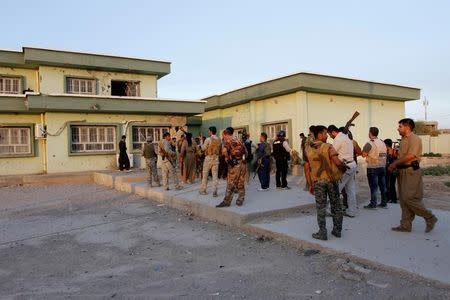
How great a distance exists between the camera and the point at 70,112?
1744 centimetres

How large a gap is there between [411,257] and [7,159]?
17.6 metres

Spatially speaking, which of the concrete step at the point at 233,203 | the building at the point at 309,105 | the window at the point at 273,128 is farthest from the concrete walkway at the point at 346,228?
the window at the point at 273,128

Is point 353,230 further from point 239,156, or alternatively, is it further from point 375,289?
point 239,156

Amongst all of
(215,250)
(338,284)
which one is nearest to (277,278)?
(338,284)

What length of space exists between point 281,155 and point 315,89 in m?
7.00

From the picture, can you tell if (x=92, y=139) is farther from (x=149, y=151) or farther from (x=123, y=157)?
(x=149, y=151)

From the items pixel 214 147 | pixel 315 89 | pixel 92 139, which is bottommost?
pixel 214 147

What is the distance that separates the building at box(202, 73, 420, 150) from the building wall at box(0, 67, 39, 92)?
908 centimetres

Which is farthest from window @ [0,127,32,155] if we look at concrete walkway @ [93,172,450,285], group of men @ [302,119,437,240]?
group of men @ [302,119,437,240]

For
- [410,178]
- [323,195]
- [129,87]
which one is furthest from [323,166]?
[129,87]

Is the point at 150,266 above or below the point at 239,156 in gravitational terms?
below

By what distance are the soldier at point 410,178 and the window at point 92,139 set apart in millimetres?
15188

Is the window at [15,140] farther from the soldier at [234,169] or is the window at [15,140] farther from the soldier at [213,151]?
the soldier at [234,169]

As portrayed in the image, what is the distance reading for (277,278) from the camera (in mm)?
4621
